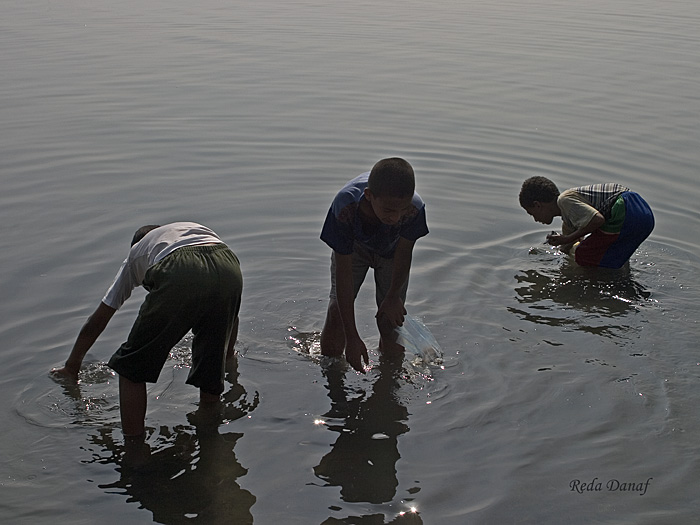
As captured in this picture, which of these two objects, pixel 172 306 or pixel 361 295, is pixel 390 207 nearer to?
pixel 172 306

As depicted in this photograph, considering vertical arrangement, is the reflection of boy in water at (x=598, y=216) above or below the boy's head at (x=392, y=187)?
below

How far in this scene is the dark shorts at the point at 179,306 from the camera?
157 inches

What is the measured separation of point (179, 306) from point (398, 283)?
1.47 metres

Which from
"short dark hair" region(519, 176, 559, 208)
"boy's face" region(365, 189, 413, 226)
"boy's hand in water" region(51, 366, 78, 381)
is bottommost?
"boy's hand in water" region(51, 366, 78, 381)

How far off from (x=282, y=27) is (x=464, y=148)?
433 inches

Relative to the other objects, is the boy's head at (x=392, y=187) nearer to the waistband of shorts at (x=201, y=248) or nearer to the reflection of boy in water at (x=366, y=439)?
the waistband of shorts at (x=201, y=248)

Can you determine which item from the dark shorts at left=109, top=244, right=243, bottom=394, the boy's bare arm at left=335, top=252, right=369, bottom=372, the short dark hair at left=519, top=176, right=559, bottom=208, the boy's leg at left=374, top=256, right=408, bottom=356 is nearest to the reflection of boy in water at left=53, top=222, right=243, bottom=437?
the dark shorts at left=109, top=244, right=243, bottom=394

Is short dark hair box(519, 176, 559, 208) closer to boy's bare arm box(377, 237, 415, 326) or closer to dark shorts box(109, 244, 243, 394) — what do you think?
boy's bare arm box(377, 237, 415, 326)

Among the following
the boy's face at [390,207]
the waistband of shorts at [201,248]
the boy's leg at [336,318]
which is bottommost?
the boy's leg at [336,318]

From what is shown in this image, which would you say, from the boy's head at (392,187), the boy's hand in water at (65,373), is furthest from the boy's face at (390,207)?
the boy's hand in water at (65,373)

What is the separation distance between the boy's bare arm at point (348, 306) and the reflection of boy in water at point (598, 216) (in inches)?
97.5

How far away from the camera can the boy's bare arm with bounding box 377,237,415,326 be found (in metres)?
4.84

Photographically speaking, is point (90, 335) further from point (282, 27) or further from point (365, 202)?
point (282, 27)

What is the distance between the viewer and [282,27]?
20.0m
